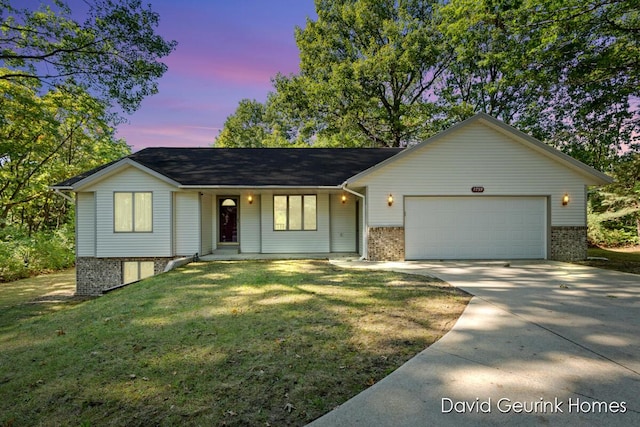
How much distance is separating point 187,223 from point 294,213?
12.8 feet

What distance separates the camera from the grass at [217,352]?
8.44 feet

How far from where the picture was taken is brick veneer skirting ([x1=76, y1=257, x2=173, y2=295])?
1095cm

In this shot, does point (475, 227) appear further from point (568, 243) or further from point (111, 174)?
point (111, 174)

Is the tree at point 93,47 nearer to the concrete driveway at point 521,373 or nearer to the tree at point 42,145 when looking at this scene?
the tree at point 42,145

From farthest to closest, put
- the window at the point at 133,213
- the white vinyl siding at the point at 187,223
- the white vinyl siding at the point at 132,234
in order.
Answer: the white vinyl siding at the point at 187,223
the window at the point at 133,213
the white vinyl siding at the point at 132,234

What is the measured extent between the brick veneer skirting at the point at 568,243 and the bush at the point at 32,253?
21912mm

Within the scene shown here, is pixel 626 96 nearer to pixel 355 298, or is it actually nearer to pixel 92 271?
pixel 355 298

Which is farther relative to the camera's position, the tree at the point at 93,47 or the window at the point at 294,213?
the window at the point at 294,213

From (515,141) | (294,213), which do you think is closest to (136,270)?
(294,213)

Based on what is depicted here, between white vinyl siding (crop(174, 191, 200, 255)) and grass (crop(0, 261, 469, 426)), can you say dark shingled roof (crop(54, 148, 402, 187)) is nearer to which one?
white vinyl siding (crop(174, 191, 200, 255))

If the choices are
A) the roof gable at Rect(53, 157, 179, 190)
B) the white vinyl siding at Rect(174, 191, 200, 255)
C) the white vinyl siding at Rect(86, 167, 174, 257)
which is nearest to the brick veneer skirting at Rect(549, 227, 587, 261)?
the white vinyl siding at Rect(174, 191, 200, 255)

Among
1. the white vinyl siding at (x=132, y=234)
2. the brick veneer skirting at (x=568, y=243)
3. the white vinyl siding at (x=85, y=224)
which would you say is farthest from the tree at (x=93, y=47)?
the brick veneer skirting at (x=568, y=243)

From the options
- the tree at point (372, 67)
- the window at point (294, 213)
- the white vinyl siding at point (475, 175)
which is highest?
the tree at point (372, 67)

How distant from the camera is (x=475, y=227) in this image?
10.4 m
